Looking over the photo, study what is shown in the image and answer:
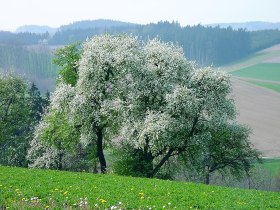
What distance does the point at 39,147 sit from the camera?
174 ft

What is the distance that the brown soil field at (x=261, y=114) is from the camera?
104062 millimetres

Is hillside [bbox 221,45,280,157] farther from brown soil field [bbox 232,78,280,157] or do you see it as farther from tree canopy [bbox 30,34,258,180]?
tree canopy [bbox 30,34,258,180]

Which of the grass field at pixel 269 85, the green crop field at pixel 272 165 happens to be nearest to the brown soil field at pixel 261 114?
the green crop field at pixel 272 165

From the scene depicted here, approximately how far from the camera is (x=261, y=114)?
13150 cm

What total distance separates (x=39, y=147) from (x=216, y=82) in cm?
2590

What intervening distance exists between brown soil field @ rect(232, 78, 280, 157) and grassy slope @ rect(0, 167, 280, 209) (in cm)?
6175

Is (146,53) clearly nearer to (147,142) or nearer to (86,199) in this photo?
(147,142)

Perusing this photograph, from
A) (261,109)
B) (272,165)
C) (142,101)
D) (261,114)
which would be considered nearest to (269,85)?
(261,109)

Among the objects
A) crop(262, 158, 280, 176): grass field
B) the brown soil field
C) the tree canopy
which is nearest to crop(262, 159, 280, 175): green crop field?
crop(262, 158, 280, 176): grass field

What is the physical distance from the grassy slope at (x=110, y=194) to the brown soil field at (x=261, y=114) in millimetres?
61746

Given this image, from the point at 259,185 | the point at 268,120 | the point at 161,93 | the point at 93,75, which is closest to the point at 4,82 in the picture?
the point at 93,75

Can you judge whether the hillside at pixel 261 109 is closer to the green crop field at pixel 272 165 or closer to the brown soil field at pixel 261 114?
the brown soil field at pixel 261 114

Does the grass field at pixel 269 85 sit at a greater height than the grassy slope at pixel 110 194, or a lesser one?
lesser

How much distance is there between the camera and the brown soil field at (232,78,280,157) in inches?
4097
